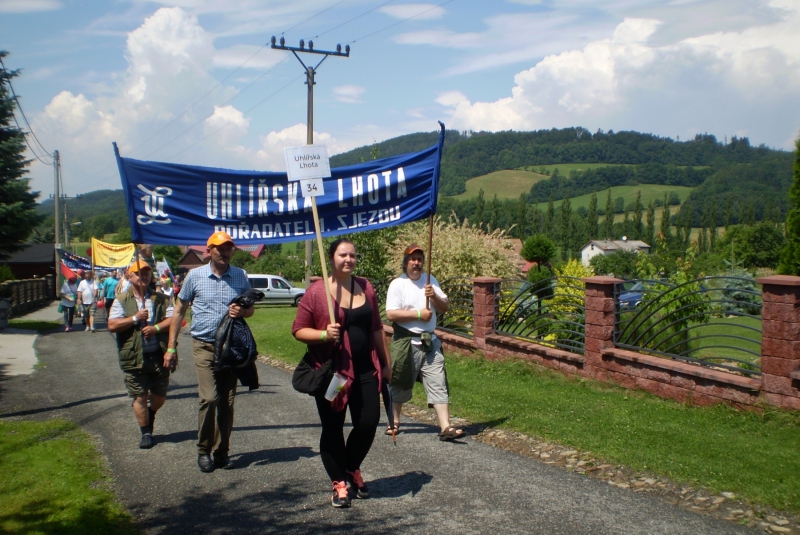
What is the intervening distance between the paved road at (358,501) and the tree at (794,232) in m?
12.2

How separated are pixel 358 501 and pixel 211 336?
1849 mm

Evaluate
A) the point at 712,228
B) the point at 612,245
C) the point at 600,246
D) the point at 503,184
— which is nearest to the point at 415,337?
the point at 600,246

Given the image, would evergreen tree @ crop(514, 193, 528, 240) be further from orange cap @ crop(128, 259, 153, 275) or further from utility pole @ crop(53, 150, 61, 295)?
orange cap @ crop(128, 259, 153, 275)

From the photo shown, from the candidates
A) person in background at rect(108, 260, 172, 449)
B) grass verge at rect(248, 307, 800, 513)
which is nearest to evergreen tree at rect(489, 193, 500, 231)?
grass verge at rect(248, 307, 800, 513)

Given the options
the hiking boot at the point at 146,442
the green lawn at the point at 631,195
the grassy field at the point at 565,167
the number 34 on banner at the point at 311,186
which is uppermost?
the grassy field at the point at 565,167

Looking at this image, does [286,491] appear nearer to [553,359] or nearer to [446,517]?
[446,517]

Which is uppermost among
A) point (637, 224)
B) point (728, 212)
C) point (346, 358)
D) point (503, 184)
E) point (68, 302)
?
point (503, 184)

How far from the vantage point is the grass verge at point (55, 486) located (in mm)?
4711

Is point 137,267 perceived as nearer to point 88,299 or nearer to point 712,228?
point 88,299

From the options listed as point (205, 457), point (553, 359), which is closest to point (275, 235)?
point (205, 457)

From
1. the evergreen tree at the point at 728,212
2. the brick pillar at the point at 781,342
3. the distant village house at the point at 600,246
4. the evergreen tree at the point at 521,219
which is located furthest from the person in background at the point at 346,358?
the evergreen tree at the point at 728,212

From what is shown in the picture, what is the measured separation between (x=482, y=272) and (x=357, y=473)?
11.7m

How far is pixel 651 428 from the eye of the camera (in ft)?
22.6

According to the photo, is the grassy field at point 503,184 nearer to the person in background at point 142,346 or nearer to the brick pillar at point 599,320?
the brick pillar at point 599,320
